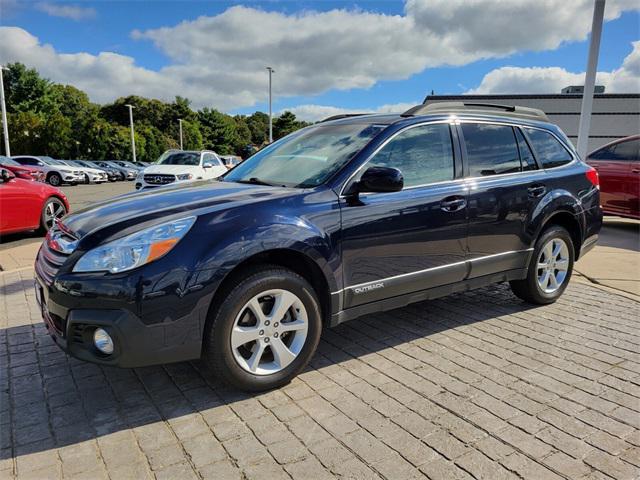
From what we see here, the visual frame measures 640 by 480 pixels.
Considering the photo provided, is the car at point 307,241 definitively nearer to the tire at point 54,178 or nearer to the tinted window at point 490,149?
the tinted window at point 490,149

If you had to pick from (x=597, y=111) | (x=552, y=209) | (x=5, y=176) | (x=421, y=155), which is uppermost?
(x=597, y=111)

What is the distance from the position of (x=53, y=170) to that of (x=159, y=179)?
1484 cm

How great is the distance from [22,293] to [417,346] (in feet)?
13.4

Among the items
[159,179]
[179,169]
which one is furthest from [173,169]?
[159,179]

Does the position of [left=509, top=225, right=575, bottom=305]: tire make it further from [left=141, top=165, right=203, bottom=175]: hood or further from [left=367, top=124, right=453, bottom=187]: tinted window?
[left=141, top=165, right=203, bottom=175]: hood

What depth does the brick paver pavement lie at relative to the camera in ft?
7.41

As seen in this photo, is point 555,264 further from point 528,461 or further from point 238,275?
point 238,275

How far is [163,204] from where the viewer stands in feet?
9.84

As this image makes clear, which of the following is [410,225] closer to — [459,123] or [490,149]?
[459,123]

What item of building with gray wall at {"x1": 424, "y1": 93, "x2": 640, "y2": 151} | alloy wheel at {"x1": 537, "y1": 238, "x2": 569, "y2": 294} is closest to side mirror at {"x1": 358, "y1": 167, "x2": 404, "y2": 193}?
alloy wheel at {"x1": 537, "y1": 238, "x2": 569, "y2": 294}

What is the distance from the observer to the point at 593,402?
2.87 m

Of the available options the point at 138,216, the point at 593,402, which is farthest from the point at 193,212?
the point at 593,402

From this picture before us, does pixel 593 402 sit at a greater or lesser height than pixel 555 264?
lesser

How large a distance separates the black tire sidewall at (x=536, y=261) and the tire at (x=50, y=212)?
7750 mm
